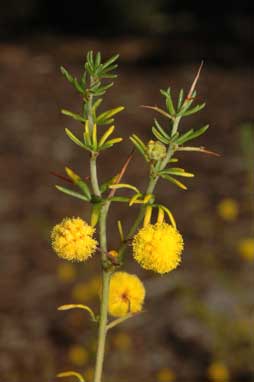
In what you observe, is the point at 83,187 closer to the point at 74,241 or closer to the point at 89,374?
the point at 74,241

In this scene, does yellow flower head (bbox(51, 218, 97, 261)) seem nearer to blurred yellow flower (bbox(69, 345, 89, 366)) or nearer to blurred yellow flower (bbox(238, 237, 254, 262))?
blurred yellow flower (bbox(69, 345, 89, 366))


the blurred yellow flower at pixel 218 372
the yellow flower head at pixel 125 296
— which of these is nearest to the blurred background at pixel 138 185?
the blurred yellow flower at pixel 218 372

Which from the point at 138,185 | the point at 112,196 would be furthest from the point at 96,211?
the point at 138,185

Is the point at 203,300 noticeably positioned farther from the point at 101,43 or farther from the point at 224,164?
the point at 101,43

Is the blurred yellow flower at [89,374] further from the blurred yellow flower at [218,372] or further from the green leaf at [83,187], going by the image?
the green leaf at [83,187]

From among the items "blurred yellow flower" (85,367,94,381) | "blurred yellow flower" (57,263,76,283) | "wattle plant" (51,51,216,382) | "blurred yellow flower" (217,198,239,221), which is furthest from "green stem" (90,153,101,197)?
"blurred yellow flower" (217,198,239,221)

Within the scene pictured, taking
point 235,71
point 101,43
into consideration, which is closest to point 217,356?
point 235,71
